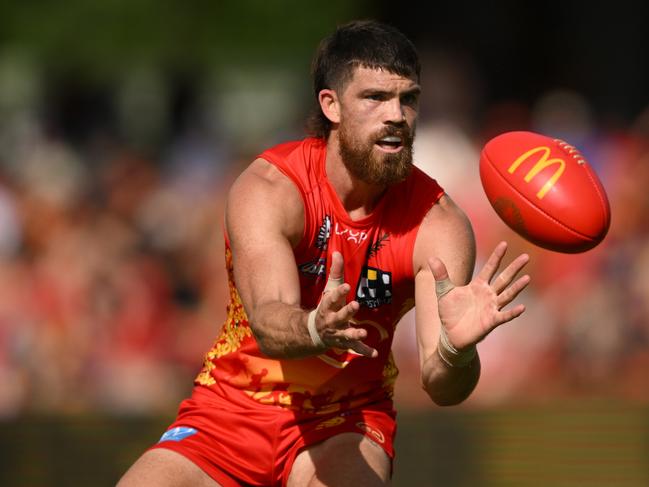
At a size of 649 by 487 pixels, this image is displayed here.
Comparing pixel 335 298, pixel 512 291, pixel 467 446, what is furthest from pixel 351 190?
pixel 467 446

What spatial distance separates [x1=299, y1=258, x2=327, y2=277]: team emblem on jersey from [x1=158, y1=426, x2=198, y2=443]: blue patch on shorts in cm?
88

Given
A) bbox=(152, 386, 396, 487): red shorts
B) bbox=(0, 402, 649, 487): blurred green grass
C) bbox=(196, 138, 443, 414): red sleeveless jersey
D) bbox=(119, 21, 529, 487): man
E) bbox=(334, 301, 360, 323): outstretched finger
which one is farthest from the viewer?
bbox=(0, 402, 649, 487): blurred green grass

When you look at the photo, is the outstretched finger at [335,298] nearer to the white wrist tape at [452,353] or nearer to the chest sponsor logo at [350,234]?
the white wrist tape at [452,353]

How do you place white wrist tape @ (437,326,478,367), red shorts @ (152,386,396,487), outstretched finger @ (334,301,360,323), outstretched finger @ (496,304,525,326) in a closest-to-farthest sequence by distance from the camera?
outstretched finger @ (334,301,360,323) → outstretched finger @ (496,304,525,326) → white wrist tape @ (437,326,478,367) → red shorts @ (152,386,396,487)

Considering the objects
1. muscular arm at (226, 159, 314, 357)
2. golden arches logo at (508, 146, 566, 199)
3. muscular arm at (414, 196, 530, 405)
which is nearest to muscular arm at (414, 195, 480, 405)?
muscular arm at (414, 196, 530, 405)

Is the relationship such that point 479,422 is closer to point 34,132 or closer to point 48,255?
point 48,255

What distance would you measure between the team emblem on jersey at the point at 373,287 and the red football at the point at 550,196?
2.00ft

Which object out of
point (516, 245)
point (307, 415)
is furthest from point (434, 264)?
point (516, 245)

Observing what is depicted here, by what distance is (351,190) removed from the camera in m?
6.38

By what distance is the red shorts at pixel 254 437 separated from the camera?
6117 mm

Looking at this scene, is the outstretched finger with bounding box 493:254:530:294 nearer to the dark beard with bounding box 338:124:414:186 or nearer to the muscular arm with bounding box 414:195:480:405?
the muscular arm with bounding box 414:195:480:405

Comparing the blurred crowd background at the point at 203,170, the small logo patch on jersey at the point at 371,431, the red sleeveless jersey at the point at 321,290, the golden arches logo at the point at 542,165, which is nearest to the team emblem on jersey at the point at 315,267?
the red sleeveless jersey at the point at 321,290

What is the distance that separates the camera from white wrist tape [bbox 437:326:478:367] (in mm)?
5867

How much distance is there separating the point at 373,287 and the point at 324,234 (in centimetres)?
33
